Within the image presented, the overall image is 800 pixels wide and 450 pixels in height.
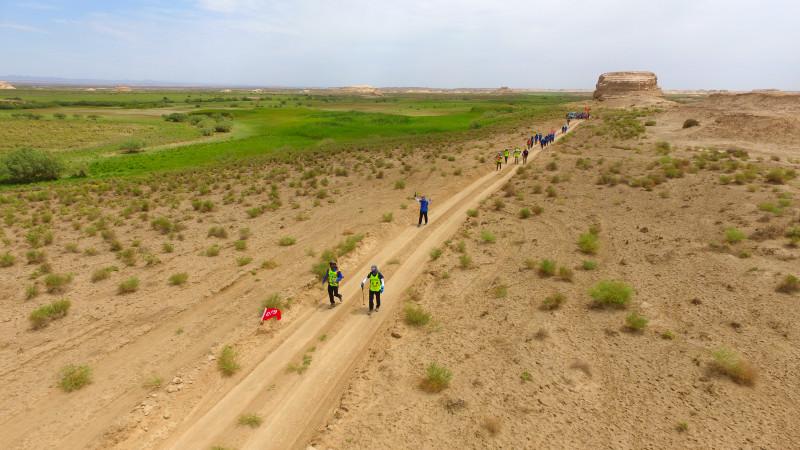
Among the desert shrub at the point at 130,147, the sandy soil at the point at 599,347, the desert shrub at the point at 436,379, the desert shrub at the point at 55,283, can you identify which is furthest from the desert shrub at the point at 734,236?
the desert shrub at the point at 130,147

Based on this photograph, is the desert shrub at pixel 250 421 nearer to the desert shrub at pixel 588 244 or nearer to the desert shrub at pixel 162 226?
the desert shrub at pixel 588 244

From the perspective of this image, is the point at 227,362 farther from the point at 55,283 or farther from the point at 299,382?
the point at 55,283

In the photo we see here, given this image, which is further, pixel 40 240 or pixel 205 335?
pixel 40 240

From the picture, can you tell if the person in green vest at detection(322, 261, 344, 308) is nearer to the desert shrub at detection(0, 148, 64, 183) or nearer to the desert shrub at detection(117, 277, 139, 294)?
the desert shrub at detection(117, 277, 139, 294)

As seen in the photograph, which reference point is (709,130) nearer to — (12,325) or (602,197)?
(602,197)

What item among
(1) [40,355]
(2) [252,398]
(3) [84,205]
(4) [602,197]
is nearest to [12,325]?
(1) [40,355]

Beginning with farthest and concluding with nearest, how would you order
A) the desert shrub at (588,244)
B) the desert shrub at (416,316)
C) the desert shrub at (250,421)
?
the desert shrub at (588,244)
the desert shrub at (416,316)
the desert shrub at (250,421)
